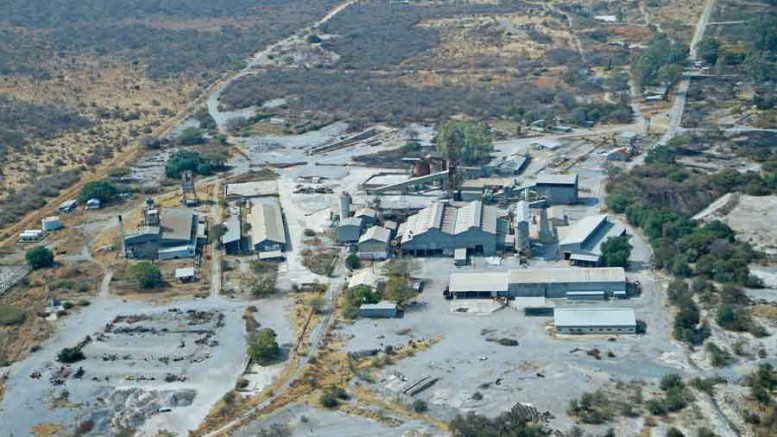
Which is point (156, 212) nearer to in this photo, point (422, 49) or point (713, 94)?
point (713, 94)

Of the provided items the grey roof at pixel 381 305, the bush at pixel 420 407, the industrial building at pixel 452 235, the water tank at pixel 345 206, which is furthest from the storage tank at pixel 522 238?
the bush at pixel 420 407

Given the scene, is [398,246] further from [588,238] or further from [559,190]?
[559,190]

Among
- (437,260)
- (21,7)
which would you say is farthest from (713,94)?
(21,7)

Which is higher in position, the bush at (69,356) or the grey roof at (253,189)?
the grey roof at (253,189)

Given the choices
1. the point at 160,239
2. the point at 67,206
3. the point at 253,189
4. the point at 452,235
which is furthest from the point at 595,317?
the point at 67,206

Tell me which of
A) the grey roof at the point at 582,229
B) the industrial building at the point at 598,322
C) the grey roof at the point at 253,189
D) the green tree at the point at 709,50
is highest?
the green tree at the point at 709,50

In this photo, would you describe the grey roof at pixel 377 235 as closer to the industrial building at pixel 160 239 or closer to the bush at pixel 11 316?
the industrial building at pixel 160 239

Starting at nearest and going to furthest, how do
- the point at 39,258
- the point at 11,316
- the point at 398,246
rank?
the point at 11,316
the point at 39,258
the point at 398,246
